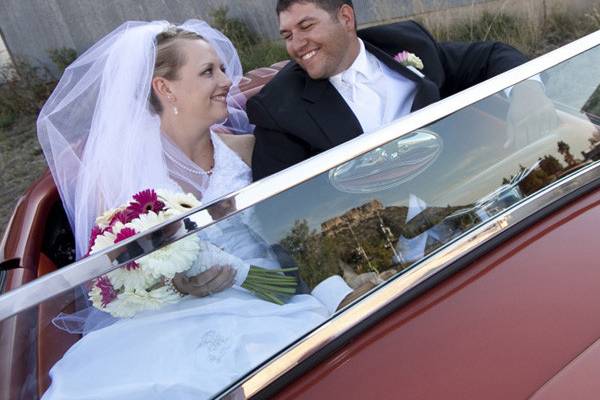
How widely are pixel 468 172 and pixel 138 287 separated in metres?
0.81

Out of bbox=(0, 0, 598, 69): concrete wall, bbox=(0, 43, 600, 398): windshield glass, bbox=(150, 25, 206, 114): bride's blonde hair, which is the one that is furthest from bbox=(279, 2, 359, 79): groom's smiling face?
bbox=(0, 0, 598, 69): concrete wall

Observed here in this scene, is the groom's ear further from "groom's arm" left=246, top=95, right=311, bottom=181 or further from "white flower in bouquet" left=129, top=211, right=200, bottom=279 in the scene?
"white flower in bouquet" left=129, top=211, right=200, bottom=279

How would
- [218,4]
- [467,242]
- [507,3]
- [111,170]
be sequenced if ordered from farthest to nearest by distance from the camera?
[218,4] < [507,3] < [111,170] < [467,242]

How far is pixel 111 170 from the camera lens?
2.21 m

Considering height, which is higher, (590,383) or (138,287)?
(138,287)

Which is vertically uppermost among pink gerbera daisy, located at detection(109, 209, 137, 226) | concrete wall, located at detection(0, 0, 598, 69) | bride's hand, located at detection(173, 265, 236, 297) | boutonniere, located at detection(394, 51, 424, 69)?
concrete wall, located at detection(0, 0, 598, 69)

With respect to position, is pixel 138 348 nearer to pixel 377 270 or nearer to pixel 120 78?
pixel 377 270

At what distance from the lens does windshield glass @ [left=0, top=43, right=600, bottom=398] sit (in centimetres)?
120

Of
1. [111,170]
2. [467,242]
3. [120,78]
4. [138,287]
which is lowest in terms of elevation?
[467,242]

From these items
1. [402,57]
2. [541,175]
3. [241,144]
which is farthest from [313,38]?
[541,175]

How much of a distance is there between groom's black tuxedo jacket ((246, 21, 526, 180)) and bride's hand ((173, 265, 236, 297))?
98cm

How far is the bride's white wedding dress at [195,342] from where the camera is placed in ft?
3.80

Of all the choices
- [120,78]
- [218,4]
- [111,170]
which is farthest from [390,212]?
[218,4]

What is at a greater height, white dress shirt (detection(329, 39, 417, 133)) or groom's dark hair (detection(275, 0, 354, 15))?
groom's dark hair (detection(275, 0, 354, 15))
